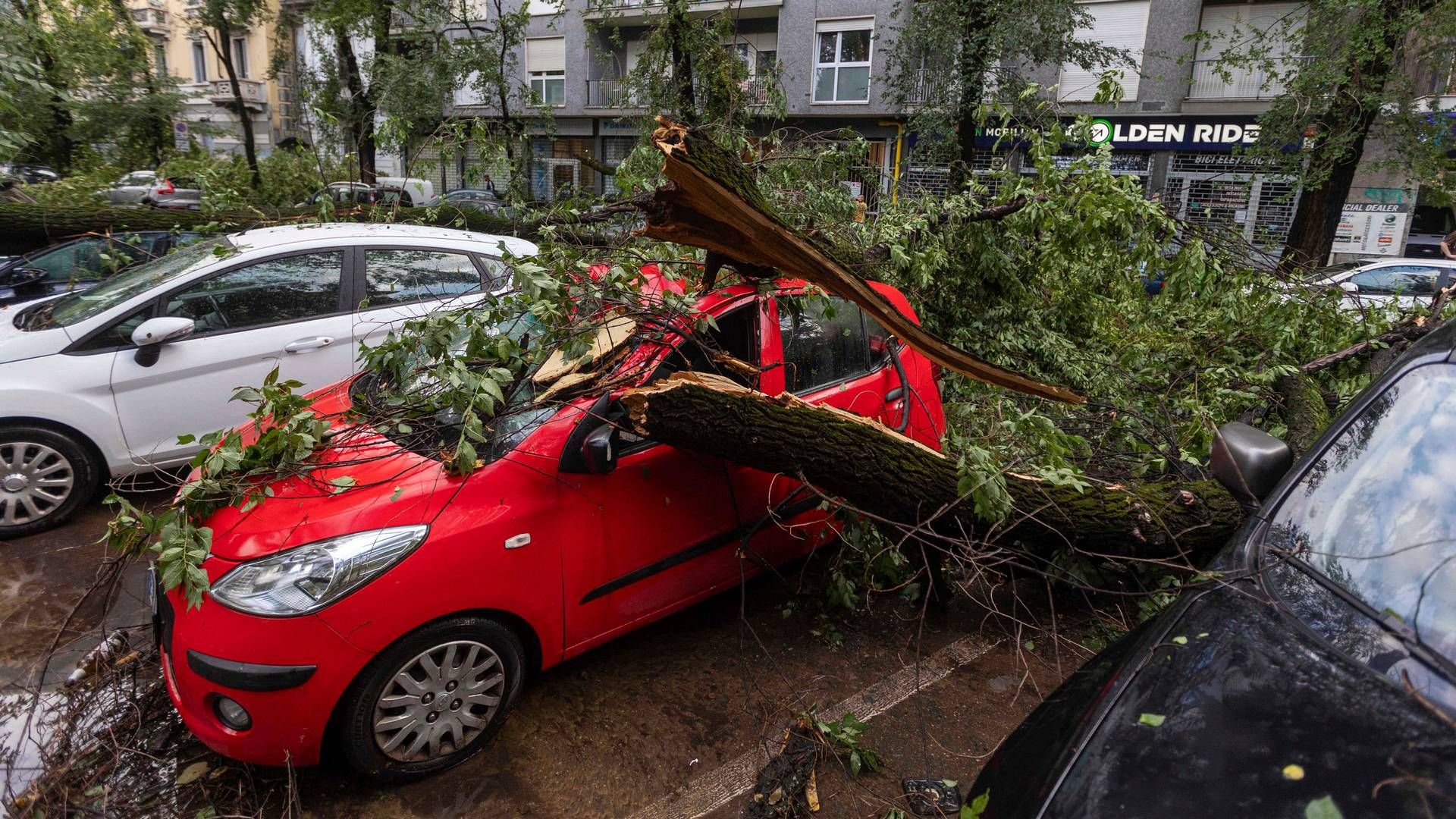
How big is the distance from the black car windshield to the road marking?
148 cm

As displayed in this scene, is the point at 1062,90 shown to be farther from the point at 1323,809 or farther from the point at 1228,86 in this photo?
the point at 1323,809

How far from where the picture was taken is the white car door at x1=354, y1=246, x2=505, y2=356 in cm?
516

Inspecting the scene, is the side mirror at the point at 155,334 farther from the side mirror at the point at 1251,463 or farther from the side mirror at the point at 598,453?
the side mirror at the point at 1251,463

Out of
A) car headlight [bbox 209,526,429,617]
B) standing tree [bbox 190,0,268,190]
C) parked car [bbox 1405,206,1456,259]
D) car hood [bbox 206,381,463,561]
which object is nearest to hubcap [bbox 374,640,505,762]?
car headlight [bbox 209,526,429,617]

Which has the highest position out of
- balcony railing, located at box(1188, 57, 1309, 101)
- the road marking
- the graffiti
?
balcony railing, located at box(1188, 57, 1309, 101)

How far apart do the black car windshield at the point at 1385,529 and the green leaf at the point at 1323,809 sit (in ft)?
1.25

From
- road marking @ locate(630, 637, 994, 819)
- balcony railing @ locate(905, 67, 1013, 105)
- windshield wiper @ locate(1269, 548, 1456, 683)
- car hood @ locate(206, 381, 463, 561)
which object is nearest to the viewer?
windshield wiper @ locate(1269, 548, 1456, 683)

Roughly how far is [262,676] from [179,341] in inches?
118

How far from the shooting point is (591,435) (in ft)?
9.63

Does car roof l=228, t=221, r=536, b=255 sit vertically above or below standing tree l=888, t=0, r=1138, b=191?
below

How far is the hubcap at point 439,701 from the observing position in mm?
2705

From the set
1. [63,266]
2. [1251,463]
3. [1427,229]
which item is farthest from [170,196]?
[1427,229]

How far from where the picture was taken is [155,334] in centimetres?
448

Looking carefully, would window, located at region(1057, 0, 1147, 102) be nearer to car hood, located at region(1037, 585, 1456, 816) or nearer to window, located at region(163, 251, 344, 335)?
Answer: window, located at region(163, 251, 344, 335)
